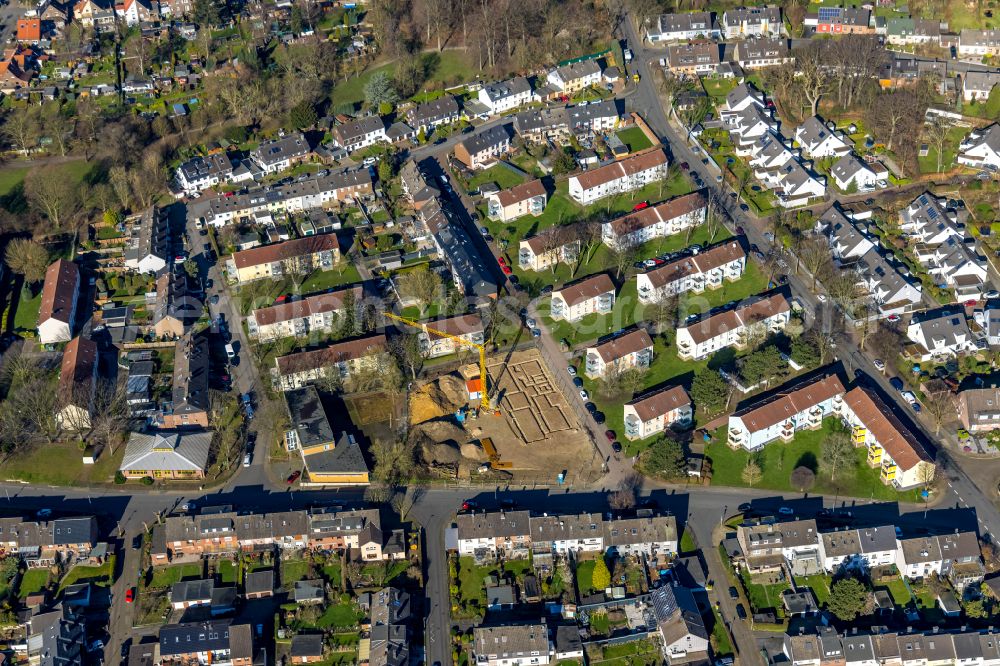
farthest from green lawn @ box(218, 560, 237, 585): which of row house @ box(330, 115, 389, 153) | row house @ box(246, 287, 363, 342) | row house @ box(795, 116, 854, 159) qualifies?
row house @ box(795, 116, 854, 159)

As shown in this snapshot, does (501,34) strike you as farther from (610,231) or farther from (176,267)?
(176,267)

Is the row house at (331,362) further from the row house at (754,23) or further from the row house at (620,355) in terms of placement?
the row house at (754,23)

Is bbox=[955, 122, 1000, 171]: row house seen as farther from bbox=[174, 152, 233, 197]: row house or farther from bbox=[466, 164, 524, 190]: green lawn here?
bbox=[174, 152, 233, 197]: row house

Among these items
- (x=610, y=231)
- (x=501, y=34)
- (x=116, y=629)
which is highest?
(x=501, y=34)

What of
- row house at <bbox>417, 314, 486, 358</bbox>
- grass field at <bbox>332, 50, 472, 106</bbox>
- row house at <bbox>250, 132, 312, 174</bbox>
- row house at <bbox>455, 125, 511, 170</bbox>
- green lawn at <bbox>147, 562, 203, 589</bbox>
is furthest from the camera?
grass field at <bbox>332, 50, 472, 106</bbox>

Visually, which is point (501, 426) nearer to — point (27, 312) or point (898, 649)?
point (898, 649)

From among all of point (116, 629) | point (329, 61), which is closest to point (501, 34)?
point (329, 61)

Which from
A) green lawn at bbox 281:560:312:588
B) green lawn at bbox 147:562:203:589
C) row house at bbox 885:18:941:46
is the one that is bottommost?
green lawn at bbox 281:560:312:588
